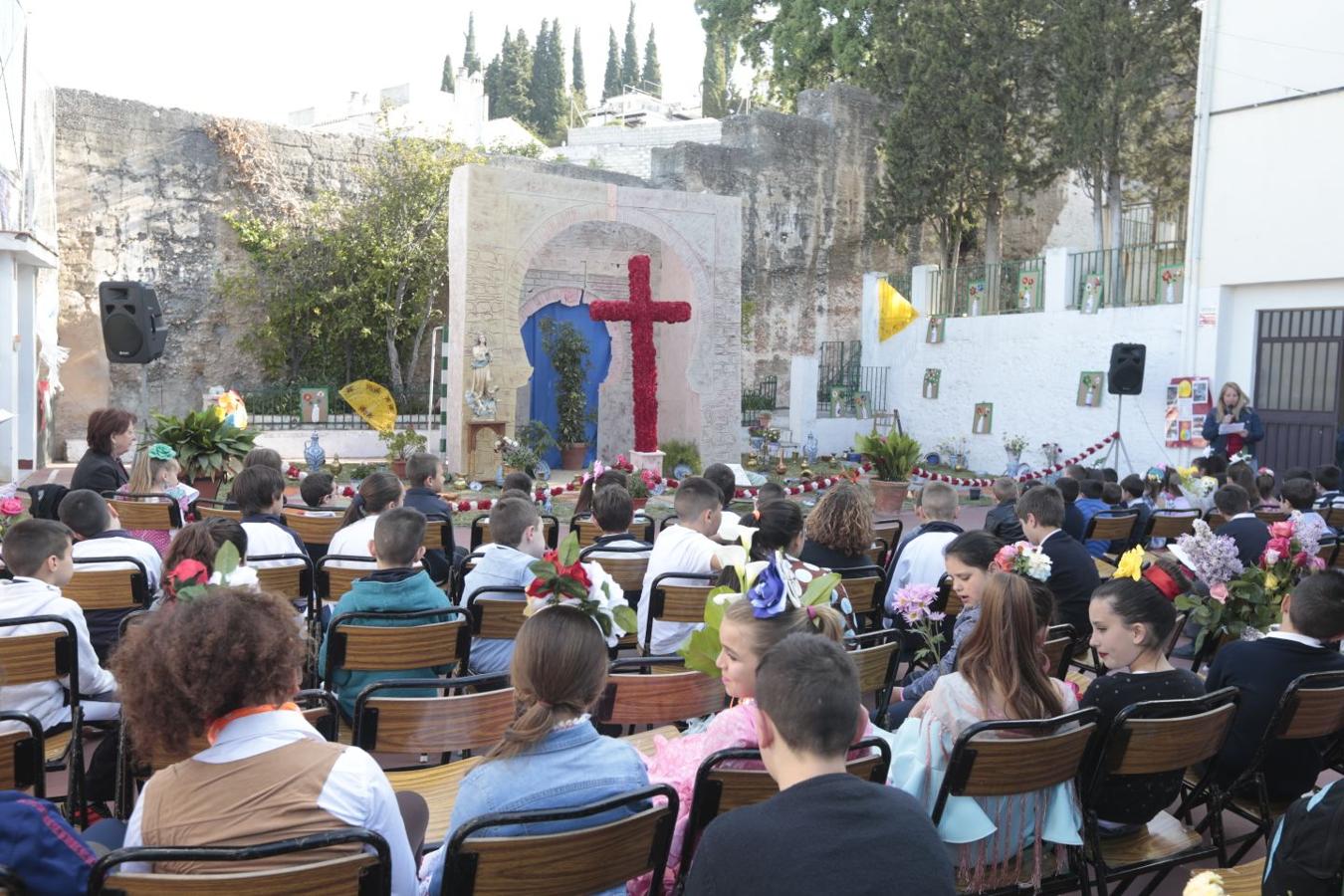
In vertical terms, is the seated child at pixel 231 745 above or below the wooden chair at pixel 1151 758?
above

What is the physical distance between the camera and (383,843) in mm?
2127

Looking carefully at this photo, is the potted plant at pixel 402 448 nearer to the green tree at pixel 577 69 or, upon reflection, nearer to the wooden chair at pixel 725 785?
the wooden chair at pixel 725 785

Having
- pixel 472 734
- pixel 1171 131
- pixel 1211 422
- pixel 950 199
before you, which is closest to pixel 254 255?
pixel 950 199

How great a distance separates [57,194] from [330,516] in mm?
13594

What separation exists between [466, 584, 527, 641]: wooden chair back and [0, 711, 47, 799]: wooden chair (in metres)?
2.00

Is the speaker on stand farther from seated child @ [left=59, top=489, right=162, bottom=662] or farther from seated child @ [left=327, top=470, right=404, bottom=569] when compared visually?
seated child @ [left=59, top=489, right=162, bottom=662]

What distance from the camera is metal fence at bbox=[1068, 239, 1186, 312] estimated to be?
53.4ft

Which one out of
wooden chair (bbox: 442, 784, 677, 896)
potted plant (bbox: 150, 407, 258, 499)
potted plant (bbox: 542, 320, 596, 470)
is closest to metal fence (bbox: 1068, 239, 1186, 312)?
potted plant (bbox: 542, 320, 596, 470)

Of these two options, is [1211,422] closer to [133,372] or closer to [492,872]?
[492,872]

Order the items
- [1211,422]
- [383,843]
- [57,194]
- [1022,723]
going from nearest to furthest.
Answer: [383,843], [1022,723], [1211,422], [57,194]

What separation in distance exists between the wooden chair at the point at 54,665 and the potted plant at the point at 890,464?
36.3 feet

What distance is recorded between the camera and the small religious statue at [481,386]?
1436 centimetres

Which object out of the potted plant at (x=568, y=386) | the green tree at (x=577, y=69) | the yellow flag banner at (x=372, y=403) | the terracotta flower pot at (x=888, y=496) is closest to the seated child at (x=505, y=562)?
the terracotta flower pot at (x=888, y=496)

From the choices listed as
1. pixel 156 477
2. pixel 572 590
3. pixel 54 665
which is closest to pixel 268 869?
pixel 572 590
